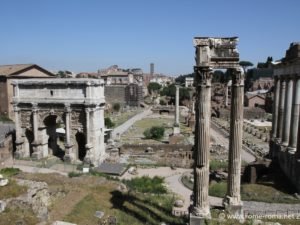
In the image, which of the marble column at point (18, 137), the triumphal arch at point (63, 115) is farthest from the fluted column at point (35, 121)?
the marble column at point (18, 137)

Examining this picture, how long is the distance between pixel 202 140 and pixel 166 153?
2214cm

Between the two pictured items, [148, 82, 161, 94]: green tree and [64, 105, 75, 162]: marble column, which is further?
[148, 82, 161, 94]: green tree

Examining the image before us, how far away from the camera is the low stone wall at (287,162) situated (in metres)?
20.7

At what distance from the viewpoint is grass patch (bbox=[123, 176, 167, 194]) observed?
2214 cm

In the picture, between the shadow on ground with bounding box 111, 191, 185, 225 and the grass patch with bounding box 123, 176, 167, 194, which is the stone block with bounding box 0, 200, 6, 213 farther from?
the grass patch with bounding box 123, 176, 167, 194

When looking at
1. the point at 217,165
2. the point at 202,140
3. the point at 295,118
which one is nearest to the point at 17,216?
the point at 202,140

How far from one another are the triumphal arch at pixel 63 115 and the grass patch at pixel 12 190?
12.3 meters

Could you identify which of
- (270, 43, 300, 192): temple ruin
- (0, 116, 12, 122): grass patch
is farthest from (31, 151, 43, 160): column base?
(270, 43, 300, 192): temple ruin

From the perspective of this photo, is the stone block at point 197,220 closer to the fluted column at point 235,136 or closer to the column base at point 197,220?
the column base at point 197,220

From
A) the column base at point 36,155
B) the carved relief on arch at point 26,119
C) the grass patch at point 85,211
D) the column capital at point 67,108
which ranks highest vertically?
the column capital at point 67,108

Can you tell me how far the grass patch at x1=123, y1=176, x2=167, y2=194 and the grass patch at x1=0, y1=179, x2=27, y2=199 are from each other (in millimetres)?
7550

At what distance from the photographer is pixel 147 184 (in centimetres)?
2362

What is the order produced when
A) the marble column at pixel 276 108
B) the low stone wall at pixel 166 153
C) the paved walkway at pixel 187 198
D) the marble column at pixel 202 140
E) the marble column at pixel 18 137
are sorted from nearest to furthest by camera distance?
the marble column at pixel 202 140 < the paved walkway at pixel 187 198 < the marble column at pixel 276 108 < the low stone wall at pixel 166 153 < the marble column at pixel 18 137

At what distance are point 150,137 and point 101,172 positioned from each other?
18279mm
